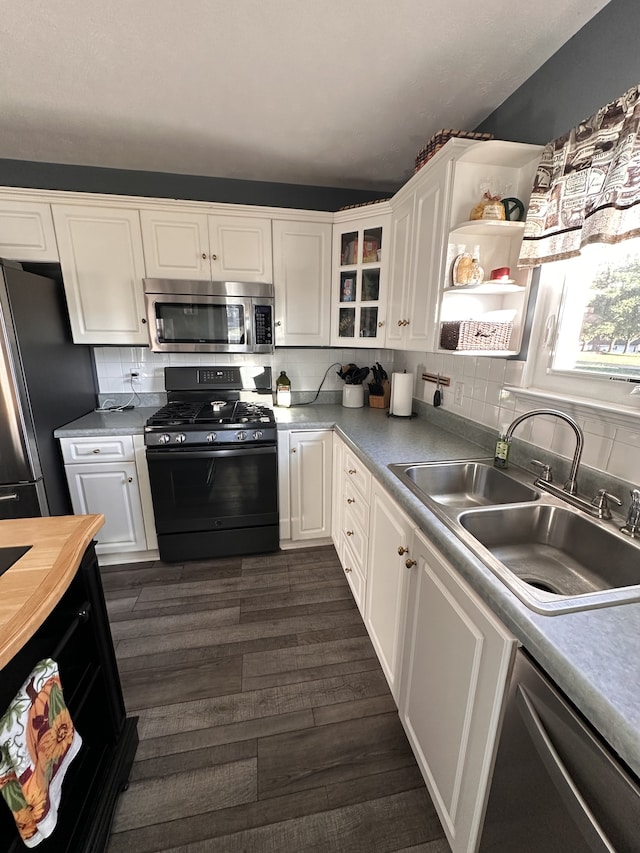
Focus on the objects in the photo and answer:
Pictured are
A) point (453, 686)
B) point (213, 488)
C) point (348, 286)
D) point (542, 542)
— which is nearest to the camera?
point (453, 686)

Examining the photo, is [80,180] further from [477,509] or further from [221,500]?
[477,509]

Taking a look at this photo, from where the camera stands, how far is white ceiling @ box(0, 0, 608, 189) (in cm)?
120

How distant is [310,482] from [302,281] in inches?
55.2

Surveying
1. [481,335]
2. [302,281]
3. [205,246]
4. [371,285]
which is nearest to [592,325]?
[481,335]

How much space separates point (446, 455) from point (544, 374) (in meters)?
0.52

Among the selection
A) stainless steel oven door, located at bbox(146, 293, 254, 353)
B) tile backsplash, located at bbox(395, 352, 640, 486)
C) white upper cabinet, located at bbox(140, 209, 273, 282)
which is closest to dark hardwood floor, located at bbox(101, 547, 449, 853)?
tile backsplash, located at bbox(395, 352, 640, 486)

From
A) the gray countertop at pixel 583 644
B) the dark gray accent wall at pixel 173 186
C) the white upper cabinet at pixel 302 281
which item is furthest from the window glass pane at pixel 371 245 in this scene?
the gray countertop at pixel 583 644

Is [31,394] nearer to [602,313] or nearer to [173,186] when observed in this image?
[173,186]

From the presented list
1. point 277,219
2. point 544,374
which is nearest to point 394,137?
point 277,219

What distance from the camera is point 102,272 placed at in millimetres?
2248

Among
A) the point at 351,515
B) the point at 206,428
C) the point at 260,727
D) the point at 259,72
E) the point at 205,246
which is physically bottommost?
the point at 260,727

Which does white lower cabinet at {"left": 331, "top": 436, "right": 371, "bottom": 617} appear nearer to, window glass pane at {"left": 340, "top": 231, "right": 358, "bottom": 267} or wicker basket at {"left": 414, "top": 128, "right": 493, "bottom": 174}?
window glass pane at {"left": 340, "top": 231, "right": 358, "bottom": 267}

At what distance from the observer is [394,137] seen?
1.92m

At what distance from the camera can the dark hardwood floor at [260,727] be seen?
1.09 meters
